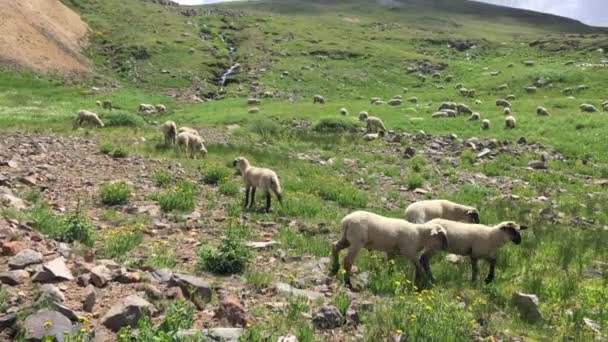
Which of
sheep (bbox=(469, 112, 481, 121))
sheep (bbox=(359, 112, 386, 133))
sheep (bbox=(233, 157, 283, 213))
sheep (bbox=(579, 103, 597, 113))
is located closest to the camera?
sheep (bbox=(233, 157, 283, 213))

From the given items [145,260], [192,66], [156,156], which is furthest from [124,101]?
[145,260]

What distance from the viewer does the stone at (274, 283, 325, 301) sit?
8.89 meters

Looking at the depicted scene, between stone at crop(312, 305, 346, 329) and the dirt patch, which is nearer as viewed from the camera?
stone at crop(312, 305, 346, 329)

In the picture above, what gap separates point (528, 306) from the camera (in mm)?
9453

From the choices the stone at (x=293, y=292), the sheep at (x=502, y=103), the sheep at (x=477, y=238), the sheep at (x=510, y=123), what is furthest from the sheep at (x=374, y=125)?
the stone at (x=293, y=292)

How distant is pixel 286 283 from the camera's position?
9508mm

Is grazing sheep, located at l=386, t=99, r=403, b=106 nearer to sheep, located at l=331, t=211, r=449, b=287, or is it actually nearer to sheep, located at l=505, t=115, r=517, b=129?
sheep, located at l=505, t=115, r=517, b=129

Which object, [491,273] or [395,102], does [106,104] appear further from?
[491,273]

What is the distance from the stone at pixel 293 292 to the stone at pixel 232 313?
1262mm

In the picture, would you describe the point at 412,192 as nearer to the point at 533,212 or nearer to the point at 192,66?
the point at 533,212

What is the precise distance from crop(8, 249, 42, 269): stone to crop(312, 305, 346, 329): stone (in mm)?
4153

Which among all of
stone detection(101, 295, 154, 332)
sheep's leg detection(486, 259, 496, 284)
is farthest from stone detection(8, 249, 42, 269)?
sheep's leg detection(486, 259, 496, 284)

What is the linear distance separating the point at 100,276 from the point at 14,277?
3.62 feet

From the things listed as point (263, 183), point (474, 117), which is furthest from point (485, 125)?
point (263, 183)
